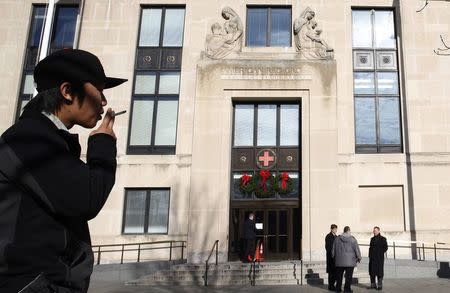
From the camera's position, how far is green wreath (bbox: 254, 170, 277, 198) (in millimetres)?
20875

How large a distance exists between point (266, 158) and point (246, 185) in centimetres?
179

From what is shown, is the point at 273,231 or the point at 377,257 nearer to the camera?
the point at 377,257

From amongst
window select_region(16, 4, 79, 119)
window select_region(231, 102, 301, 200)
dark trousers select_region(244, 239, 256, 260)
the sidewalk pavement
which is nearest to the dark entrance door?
window select_region(231, 102, 301, 200)

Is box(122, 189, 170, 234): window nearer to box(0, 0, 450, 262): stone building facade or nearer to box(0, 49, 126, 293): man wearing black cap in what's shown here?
box(0, 0, 450, 262): stone building facade

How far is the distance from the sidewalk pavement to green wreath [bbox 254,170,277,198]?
6.76 m

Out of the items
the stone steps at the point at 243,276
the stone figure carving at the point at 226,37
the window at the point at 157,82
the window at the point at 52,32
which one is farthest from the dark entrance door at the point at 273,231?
the window at the point at 52,32

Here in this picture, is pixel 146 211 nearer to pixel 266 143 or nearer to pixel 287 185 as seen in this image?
pixel 266 143

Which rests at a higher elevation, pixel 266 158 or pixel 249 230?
pixel 266 158

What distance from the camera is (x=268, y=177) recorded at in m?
21.1

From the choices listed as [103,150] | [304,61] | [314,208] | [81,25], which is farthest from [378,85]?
[103,150]

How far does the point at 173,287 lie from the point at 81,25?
53.3ft

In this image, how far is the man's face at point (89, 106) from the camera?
1681 millimetres

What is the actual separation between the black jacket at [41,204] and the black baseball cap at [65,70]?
0.24m

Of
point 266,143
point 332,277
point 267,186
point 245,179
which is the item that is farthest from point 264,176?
point 332,277
